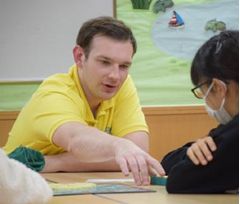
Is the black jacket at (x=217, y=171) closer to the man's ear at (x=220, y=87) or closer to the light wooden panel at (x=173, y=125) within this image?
the man's ear at (x=220, y=87)

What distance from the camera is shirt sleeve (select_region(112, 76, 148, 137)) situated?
7.89ft

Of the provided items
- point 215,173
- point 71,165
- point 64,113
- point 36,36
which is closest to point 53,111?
point 64,113

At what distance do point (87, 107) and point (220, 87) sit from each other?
98 cm

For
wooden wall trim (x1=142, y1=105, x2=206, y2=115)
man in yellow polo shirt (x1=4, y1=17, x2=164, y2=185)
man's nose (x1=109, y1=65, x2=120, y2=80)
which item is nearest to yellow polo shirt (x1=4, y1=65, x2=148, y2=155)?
man in yellow polo shirt (x1=4, y1=17, x2=164, y2=185)

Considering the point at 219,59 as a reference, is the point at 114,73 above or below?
below

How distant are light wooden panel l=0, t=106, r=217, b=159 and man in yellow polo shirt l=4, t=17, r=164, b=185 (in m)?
1.04

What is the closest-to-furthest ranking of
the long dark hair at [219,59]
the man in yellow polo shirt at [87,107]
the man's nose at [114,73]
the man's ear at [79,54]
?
the long dark hair at [219,59] → the man in yellow polo shirt at [87,107] → the man's nose at [114,73] → the man's ear at [79,54]

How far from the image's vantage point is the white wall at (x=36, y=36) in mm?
3434

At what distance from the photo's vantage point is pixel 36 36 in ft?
11.3

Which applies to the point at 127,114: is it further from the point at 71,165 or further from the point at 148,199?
the point at 148,199

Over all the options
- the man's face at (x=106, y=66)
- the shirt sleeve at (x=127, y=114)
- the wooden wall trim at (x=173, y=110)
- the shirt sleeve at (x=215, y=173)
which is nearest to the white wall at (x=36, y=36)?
the wooden wall trim at (x=173, y=110)

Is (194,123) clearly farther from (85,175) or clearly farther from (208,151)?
(208,151)

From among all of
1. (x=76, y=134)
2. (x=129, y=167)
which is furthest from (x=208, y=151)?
(x=76, y=134)

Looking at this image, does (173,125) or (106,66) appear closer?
(106,66)
